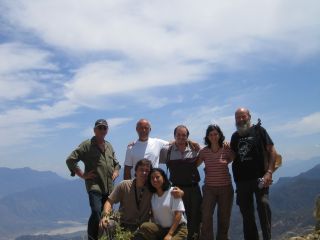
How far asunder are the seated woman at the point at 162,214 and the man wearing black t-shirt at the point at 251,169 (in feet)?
6.98

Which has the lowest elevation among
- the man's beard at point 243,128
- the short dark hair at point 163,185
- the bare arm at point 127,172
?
the short dark hair at point 163,185

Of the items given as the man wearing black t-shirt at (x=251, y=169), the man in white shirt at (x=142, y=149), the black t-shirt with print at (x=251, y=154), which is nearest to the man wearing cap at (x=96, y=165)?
the man in white shirt at (x=142, y=149)

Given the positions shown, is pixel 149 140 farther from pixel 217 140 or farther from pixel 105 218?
pixel 105 218

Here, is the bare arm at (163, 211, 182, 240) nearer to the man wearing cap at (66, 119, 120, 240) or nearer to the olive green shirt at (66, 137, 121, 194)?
the man wearing cap at (66, 119, 120, 240)

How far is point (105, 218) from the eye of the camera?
8.12 metres

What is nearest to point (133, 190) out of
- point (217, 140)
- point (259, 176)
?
point (217, 140)

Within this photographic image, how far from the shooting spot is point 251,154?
32.5ft

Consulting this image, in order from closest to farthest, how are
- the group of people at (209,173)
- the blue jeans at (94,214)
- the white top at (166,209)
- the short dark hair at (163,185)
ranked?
the white top at (166,209) → the short dark hair at (163,185) → the group of people at (209,173) → the blue jeans at (94,214)

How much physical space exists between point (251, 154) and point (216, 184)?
3.70 ft

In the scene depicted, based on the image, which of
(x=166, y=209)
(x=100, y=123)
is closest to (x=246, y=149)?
(x=166, y=209)

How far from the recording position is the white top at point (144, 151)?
35.3 ft

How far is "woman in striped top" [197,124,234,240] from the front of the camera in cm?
996

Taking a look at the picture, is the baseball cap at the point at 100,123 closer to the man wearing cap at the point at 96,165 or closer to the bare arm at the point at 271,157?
the man wearing cap at the point at 96,165

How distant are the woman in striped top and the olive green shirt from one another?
2.55 metres
